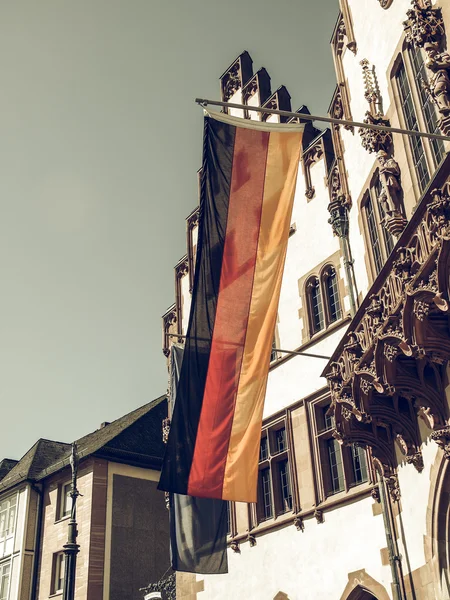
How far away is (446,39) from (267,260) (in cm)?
447

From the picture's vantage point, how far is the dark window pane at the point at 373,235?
640 inches

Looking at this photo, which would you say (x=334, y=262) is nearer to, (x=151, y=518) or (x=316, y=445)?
(x=316, y=445)

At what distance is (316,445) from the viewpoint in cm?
1938

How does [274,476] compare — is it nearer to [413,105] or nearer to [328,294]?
[328,294]

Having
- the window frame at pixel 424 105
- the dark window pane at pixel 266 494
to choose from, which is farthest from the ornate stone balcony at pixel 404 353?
the dark window pane at pixel 266 494

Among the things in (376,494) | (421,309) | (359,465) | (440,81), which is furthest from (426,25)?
(359,465)

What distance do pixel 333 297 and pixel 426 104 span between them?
26.2ft

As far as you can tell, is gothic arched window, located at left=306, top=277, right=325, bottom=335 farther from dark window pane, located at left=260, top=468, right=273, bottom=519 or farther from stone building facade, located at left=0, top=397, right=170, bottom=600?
stone building facade, located at left=0, top=397, right=170, bottom=600

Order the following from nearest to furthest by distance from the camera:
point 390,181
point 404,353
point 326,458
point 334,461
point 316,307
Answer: point 404,353, point 390,181, point 334,461, point 326,458, point 316,307

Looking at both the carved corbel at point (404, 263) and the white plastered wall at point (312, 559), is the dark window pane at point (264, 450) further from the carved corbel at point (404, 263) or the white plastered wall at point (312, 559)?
the carved corbel at point (404, 263)

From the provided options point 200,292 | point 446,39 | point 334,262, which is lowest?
point 200,292

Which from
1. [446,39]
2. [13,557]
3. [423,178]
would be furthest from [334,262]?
[13,557]

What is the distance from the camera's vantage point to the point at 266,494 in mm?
21172

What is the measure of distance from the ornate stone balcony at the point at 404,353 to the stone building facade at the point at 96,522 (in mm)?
20612
